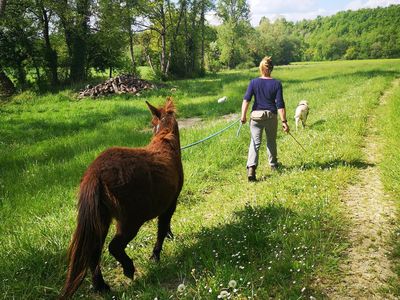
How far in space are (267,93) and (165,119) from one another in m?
3.18

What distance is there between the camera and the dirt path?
3389 millimetres

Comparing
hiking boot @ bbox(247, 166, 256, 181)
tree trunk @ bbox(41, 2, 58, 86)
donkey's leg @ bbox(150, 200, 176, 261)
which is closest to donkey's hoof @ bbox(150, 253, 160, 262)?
donkey's leg @ bbox(150, 200, 176, 261)

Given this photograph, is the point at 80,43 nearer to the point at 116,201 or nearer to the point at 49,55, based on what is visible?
the point at 49,55

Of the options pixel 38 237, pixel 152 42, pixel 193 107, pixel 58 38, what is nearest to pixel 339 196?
pixel 38 237

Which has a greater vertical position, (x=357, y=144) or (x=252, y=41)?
(x=252, y=41)

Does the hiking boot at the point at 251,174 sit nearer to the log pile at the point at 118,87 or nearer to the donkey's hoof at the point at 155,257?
the donkey's hoof at the point at 155,257

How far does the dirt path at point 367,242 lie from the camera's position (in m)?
3.39

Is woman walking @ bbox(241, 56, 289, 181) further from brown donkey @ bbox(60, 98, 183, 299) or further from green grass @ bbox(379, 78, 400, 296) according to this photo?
brown donkey @ bbox(60, 98, 183, 299)

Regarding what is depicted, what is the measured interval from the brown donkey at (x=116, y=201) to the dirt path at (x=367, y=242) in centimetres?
203

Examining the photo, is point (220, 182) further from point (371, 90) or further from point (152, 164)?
point (371, 90)

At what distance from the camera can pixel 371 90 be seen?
60.8 feet

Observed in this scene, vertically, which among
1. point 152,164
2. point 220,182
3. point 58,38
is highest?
point 58,38

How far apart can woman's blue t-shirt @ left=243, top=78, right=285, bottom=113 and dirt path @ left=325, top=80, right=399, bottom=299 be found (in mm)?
2225

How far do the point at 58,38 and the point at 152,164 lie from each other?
2966 centimetres
